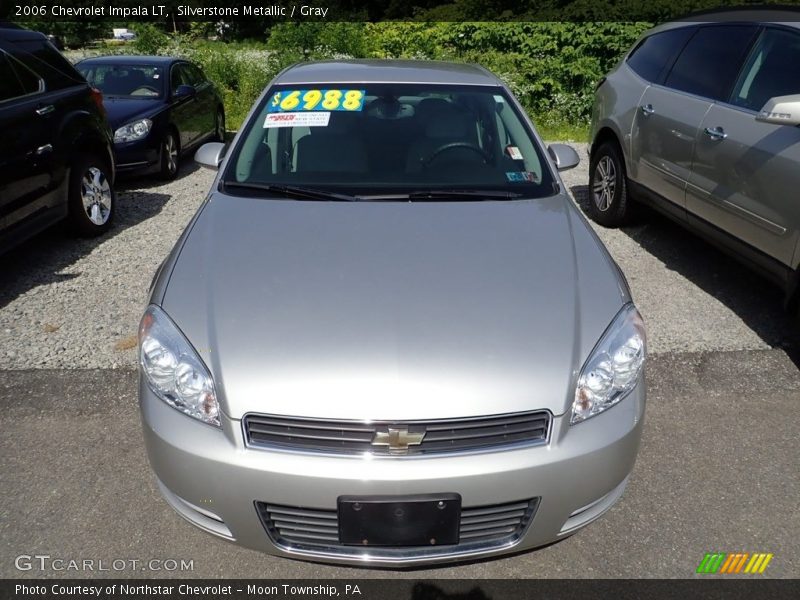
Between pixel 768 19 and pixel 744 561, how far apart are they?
352 centimetres

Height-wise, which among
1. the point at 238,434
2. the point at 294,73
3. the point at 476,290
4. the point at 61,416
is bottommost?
the point at 61,416

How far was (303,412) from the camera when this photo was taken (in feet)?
6.42

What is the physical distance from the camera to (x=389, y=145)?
130 inches

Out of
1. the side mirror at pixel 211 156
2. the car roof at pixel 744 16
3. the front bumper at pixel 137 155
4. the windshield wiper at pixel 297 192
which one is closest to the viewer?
the windshield wiper at pixel 297 192

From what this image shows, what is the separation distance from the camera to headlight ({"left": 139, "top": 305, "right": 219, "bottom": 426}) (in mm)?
2072

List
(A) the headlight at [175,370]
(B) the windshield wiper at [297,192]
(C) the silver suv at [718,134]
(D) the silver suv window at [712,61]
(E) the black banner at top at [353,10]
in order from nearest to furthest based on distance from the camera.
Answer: (A) the headlight at [175,370], (B) the windshield wiper at [297,192], (C) the silver suv at [718,134], (D) the silver suv window at [712,61], (E) the black banner at top at [353,10]

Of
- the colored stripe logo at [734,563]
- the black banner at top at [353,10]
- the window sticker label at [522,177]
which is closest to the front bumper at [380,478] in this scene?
the colored stripe logo at [734,563]

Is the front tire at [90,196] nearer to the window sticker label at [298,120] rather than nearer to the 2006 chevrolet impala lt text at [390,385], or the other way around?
the window sticker label at [298,120]

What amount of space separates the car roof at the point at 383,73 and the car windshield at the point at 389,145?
2.9 inches

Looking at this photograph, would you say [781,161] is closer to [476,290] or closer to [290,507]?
[476,290]

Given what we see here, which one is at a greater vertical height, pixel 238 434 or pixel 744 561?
pixel 238 434

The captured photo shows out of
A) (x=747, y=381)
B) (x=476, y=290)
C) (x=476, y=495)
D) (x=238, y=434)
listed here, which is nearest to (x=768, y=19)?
(x=747, y=381)

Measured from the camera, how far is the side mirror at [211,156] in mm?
3504

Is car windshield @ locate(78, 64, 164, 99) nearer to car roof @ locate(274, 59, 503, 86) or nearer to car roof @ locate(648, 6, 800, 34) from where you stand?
car roof @ locate(274, 59, 503, 86)
